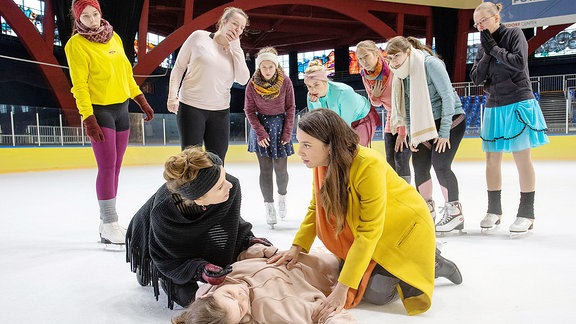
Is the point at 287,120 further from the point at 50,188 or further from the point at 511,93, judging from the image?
the point at 50,188

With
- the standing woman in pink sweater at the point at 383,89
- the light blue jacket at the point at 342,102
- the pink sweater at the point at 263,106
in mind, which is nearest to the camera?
the standing woman in pink sweater at the point at 383,89

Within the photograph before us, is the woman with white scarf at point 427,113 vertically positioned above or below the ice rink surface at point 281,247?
above

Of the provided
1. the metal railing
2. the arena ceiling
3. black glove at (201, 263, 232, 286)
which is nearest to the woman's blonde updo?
black glove at (201, 263, 232, 286)

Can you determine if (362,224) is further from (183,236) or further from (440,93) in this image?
(440,93)

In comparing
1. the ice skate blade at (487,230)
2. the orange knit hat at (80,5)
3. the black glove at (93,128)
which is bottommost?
the ice skate blade at (487,230)

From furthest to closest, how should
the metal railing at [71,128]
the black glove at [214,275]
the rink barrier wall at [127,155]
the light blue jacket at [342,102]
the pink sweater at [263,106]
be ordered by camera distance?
the metal railing at [71,128] < the rink barrier wall at [127,155] < the pink sweater at [263,106] < the light blue jacket at [342,102] < the black glove at [214,275]

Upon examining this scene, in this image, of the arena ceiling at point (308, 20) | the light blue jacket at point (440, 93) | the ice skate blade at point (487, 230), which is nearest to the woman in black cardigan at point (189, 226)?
the light blue jacket at point (440, 93)

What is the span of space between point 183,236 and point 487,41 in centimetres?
182

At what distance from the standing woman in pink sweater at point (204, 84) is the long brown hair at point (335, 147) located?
1.18 meters

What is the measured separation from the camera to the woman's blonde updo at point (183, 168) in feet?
3.98

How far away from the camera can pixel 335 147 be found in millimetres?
1226

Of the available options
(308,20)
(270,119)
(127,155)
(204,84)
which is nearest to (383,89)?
(270,119)

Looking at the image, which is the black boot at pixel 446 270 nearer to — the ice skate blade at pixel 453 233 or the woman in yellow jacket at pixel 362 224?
the woman in yellow jacket at pixel 362 224

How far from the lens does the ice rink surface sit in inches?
52.2
